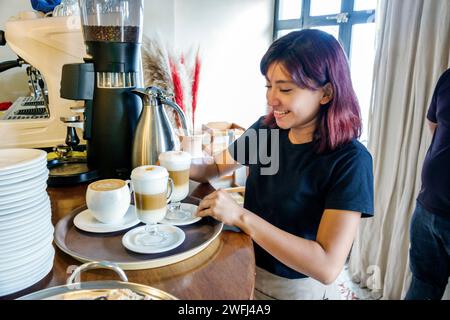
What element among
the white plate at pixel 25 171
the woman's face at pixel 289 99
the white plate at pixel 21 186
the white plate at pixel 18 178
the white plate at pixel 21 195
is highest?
the woman's face at pixel 289 99

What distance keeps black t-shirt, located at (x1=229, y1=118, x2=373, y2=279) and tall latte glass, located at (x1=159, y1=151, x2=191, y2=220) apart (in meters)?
0.33

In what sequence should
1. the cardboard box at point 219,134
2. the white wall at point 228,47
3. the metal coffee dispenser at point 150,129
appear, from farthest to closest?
1. the white wall at point 228,47
2. the cardboard box at point 219,134
3. the metal coffee dispenser at point 150,129

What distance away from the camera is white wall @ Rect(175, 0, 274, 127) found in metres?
2.93

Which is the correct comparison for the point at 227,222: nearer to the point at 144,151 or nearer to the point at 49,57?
the point at 144,151

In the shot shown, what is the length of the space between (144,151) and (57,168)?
0.37 m

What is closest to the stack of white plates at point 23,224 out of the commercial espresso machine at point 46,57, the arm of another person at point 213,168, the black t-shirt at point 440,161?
the arm of another person at point 213,168

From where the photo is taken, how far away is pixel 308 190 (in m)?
1.07

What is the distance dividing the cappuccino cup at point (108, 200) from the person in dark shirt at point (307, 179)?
0.65 feet

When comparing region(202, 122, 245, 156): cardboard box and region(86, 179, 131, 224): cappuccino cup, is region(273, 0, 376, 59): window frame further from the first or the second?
region(86, 179, 131, 224): cappuccino cup

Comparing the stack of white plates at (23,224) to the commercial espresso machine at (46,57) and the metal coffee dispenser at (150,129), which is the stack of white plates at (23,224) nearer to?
the metal coffee dispenser at (150,129)

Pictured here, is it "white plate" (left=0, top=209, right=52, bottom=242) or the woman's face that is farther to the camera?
the woman's face

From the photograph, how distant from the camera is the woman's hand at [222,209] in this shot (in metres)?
0.86

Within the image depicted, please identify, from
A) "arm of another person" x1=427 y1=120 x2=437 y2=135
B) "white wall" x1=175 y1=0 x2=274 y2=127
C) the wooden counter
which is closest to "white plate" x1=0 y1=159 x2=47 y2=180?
the wooden counter

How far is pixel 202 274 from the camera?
Answer: 2.20ft
